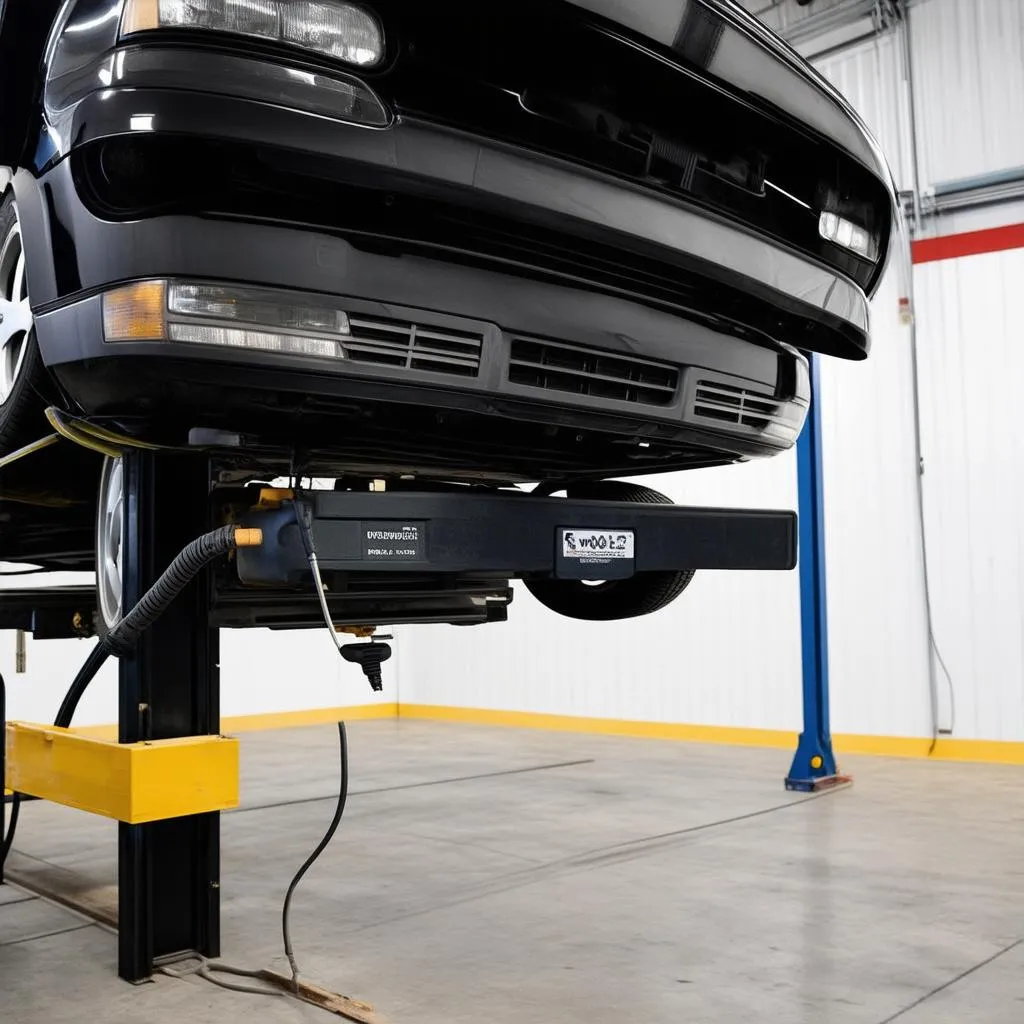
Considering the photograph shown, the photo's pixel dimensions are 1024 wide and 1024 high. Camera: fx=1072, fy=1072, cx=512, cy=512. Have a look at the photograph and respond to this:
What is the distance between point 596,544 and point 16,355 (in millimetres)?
1142

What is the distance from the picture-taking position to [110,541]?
2.45 meters

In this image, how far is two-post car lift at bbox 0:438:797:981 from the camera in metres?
1.86

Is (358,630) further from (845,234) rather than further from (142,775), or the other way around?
(845,234)

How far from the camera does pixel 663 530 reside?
2078 millimetres

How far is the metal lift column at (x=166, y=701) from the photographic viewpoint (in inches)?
88.2

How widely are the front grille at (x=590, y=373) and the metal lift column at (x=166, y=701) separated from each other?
2.72 feet

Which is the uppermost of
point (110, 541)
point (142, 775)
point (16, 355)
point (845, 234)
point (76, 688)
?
point (845, 234)

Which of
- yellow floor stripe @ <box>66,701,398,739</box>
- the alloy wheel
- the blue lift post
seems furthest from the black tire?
yellow floor stripe @ <box>66,701,398,739</box>

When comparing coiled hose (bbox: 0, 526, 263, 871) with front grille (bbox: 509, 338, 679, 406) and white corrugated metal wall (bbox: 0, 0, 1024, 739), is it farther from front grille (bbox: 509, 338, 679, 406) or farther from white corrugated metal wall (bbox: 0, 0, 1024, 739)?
white corrugated metal wall (bbox: 0, 0, 1024, 739)

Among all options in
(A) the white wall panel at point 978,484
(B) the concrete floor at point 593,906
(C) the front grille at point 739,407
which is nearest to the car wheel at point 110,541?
(B) the concrete floor at point 593,906

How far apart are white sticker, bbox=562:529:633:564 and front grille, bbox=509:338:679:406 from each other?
0.86 feet

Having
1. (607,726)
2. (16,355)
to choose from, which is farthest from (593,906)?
(607,726)

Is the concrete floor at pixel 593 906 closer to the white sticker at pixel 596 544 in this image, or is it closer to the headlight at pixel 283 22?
the white sticker at pixel 596 544

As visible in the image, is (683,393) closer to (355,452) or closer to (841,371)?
(355,452)
